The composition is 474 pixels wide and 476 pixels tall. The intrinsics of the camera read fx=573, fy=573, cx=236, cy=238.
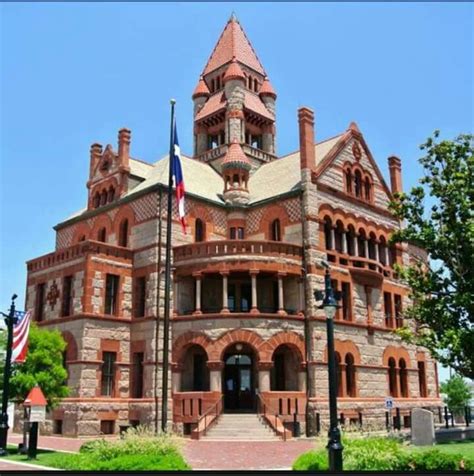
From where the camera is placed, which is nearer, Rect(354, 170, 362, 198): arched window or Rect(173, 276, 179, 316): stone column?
Rect(173, 276, 179, 316): stone column

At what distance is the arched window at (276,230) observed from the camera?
120ft

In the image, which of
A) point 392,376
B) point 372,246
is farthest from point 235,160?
point 392,376

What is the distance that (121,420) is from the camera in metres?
31.9

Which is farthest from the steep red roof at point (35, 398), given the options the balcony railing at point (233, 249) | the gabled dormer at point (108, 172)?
the gabled dormer at point (108, 172)

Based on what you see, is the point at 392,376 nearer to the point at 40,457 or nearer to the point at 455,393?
the point at 40,457

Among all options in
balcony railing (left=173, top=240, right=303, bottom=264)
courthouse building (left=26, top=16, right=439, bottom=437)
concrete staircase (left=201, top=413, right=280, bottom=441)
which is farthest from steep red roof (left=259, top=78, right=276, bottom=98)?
concrete staircase (left=201, top=413, right=280, bottom=441)

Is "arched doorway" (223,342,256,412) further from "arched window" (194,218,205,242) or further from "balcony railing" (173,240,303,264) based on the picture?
"arched window" (194,218,205,242)

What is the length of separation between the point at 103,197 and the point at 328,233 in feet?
52.9

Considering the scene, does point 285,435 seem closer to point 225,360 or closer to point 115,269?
point 225,360

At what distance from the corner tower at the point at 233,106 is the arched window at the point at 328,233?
1289 centimetres

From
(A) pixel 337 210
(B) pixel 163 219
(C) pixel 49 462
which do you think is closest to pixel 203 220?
(B) pixel 163 219

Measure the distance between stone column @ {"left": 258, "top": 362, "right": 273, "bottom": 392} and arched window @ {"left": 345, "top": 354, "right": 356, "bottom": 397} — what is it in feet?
21.5

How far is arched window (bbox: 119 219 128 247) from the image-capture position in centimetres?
3697

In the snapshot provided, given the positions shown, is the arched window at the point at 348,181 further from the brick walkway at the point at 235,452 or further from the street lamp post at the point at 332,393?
the street lamp post at the point at 332,393
